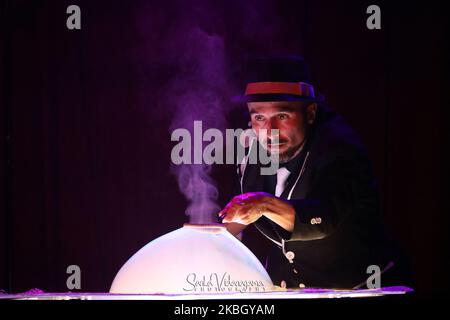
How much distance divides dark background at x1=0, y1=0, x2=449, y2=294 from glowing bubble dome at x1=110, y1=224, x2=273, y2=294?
197 centimetres

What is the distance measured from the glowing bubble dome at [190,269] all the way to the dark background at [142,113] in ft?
6.46

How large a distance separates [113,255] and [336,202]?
1.62 metres

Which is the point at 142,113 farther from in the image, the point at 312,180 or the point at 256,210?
the point at 256,210

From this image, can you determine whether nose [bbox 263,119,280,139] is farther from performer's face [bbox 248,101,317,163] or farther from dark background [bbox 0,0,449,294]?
dark background [bbox 0,0,449,294]

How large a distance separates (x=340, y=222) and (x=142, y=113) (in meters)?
1.51

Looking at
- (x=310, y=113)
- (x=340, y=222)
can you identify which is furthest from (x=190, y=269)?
(x=310, y=113)

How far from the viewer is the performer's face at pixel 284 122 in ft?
11.4

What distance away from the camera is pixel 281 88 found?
332 centimetres

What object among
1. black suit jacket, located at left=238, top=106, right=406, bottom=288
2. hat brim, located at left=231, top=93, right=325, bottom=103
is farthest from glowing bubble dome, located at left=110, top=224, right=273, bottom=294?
hat brim, located at left=231, top=93, right=325, bottom=103

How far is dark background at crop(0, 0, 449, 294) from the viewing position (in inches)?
156

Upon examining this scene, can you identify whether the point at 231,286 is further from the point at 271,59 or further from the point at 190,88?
the point at 190,88

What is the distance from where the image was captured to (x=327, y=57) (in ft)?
13.1

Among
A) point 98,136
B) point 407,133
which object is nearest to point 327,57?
point 407,133

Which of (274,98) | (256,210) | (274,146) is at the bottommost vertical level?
(256,210)
